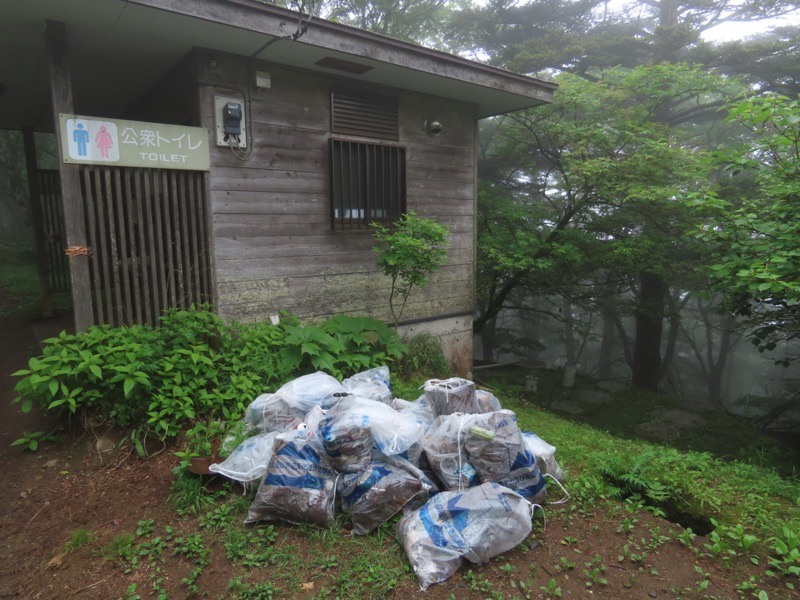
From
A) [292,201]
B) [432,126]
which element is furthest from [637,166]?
[292,201]

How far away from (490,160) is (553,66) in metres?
2.83

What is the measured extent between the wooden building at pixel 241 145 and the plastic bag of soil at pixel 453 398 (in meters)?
2.39

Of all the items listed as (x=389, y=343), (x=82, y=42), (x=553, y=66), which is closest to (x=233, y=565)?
(x=389, y=343)

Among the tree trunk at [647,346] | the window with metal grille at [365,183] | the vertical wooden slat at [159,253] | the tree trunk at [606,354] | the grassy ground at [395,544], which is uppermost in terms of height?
the window with metal grille at [365,183]

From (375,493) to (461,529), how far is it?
559 millimetres

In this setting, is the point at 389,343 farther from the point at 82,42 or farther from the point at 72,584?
the point at 82,42

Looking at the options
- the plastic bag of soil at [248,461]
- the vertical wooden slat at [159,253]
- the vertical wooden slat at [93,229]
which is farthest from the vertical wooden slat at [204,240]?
the plastic bag of soil at [248,461]

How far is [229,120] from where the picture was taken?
Result: 466 cm

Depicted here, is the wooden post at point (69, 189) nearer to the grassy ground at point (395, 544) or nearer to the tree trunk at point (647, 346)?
the grassy ground at point (395, 544)

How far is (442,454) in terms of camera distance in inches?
118

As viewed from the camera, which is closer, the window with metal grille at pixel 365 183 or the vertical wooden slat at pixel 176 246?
the vertical wooden slat at pixel 176 246

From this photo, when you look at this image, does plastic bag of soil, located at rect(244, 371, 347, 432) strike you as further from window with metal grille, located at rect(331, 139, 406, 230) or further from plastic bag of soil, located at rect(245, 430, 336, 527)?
window with metal grille, located at rect(331, 139, 406, 230)

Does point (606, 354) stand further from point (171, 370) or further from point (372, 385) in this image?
point (171, 370)

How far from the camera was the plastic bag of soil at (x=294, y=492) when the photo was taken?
278 centimetres
